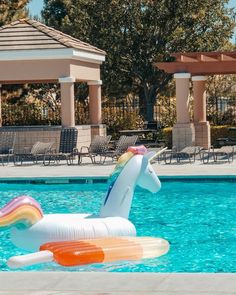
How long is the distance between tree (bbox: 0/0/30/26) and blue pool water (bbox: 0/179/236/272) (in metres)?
16.5

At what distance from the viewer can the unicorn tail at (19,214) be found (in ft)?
33.9

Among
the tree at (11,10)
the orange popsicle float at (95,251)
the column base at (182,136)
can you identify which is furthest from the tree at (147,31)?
the orange popsicle float at (95,251)

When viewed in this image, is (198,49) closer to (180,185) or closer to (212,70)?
(212,70)

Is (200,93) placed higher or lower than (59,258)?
higher

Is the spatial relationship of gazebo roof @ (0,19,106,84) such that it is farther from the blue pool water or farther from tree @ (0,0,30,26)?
tree @ (0,0,30,26)

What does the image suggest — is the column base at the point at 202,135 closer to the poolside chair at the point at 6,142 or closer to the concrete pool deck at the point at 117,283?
the poolside chair at the point at 6,142

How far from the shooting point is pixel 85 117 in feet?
105

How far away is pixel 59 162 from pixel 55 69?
3.27m

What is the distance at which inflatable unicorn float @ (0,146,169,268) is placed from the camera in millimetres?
9641

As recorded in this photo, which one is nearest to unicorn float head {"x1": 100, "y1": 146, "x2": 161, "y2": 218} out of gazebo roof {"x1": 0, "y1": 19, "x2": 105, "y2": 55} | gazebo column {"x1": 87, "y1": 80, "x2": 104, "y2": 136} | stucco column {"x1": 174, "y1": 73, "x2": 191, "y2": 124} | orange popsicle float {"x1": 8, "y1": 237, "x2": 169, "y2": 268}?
orange popsicle float {"x1": 8, "y1": 237, "x2": 169, "y2": 268}

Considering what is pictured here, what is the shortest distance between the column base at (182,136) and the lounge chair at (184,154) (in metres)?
1.54

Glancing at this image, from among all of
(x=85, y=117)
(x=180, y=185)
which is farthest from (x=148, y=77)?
(x=180, y=185)

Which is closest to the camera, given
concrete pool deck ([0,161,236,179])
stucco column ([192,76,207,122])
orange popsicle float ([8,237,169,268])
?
orange popsicle float ([8,237,169,268])

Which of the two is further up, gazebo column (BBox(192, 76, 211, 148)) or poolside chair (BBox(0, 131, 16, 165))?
gazebo column (BBox(192, 76, 211, 148))
